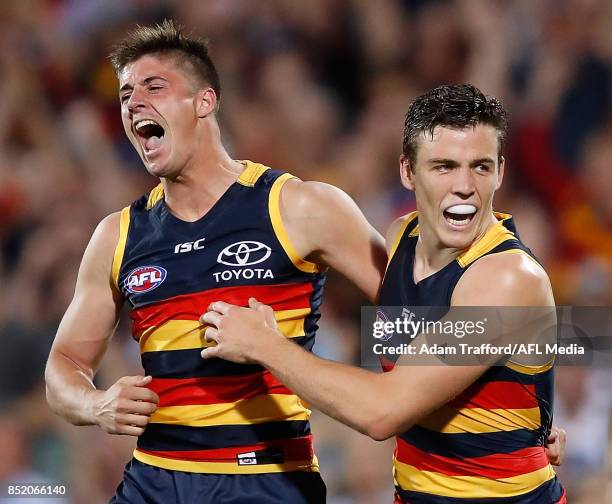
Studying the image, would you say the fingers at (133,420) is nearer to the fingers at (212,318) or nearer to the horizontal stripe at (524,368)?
the fingers at (212,318)

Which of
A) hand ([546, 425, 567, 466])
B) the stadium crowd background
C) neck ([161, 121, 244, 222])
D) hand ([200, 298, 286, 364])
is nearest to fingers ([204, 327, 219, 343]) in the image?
hand ([200, 298, 286, 364])

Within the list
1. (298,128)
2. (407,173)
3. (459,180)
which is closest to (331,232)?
(407,173)

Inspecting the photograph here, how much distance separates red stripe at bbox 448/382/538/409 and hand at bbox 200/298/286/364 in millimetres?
Result: 584

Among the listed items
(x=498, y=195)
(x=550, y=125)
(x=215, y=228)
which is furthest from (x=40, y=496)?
(x=550, y=125)

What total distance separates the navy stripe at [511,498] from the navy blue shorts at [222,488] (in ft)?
1.09

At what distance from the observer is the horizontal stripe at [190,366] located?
3.09 meters

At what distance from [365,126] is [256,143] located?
27.4 inches

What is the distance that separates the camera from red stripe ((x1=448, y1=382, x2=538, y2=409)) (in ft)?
9.28

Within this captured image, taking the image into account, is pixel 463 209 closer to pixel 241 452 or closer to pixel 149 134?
pixel 241 452

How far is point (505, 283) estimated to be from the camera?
8.83ft

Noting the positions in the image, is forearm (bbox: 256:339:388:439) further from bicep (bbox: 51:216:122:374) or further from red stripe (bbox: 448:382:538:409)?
bicep (bbox: 51:216:122:374)

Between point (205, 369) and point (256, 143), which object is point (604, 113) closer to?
point (256, 143)

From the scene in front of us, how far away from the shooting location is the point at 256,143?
589 centimetres

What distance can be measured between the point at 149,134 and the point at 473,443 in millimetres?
1552
